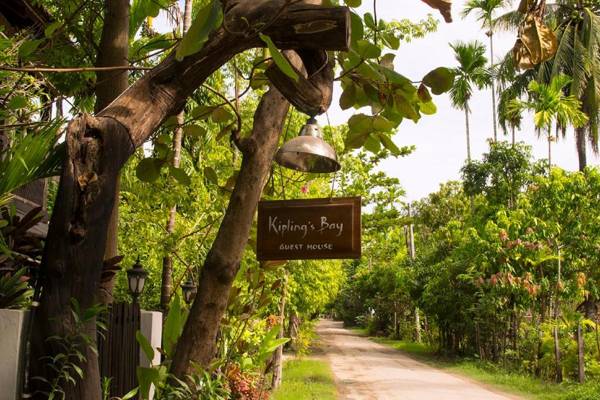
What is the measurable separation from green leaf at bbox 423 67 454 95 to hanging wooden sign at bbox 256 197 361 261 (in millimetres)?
819

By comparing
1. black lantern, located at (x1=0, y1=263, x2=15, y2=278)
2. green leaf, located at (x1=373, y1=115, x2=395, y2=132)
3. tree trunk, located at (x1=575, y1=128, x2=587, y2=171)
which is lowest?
black lantern, located at (x1=0, y1=263, x2=15, y2=278)

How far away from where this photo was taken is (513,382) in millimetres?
14867

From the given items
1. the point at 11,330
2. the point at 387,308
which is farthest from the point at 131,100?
the point at 387,308

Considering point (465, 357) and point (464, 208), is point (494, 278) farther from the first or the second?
point (464, 208)

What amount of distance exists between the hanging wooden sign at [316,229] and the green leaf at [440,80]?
0.82m

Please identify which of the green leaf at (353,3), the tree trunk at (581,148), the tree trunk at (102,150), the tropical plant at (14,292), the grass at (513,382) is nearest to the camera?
the tree trunk at (102,150)

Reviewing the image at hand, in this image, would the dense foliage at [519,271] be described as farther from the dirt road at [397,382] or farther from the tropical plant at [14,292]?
the tropical plant at [14,292]

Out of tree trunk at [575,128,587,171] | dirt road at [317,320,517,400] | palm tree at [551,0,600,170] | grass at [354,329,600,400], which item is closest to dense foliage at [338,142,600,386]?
A: grass at [354,329,600,400]

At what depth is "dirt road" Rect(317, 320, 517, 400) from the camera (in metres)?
12.8

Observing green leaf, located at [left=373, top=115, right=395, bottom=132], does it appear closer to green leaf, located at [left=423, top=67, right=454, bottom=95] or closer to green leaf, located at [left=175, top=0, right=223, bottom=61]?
green leaf, located at [left=423, top=67, right=454, bottom=95]

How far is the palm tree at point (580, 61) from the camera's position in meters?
21.4

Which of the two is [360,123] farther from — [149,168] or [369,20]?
[149,168]

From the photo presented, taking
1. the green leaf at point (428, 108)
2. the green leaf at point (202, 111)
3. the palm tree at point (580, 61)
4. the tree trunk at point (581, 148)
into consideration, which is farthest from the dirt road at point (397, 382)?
the green leaf at point (428, 108)

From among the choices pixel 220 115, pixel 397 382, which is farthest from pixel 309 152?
pixel 397 382
